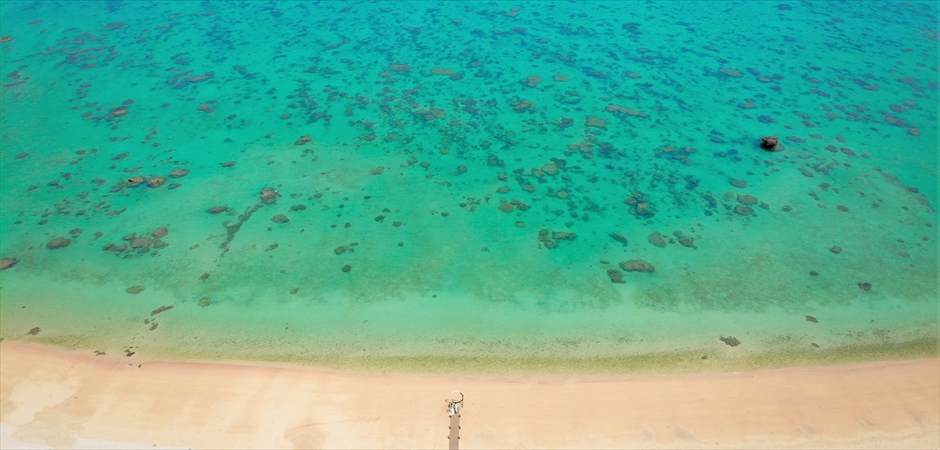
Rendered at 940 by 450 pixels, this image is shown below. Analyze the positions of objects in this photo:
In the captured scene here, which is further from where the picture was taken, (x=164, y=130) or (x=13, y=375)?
(x=164, y=130)

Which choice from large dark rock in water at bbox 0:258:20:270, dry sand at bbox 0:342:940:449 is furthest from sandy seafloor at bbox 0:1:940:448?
large dark rock in water at bbox 0:258:20:270

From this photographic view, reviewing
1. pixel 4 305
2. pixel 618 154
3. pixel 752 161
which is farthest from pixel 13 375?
pixel 752 161

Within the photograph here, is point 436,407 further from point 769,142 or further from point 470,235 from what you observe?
point 769,142

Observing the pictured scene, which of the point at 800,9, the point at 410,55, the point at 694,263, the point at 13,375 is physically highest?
the point at 800,9

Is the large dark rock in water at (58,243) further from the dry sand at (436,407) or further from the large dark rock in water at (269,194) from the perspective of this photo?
the large dark rock in water at (269,194)

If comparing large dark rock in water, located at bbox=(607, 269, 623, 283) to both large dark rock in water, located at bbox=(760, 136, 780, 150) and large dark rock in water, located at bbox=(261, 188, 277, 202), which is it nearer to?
large dark rock in water, located at bbox=(760, 136, 780, 150)

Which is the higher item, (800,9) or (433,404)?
(800,9)

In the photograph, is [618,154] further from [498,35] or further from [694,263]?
[498,35]
